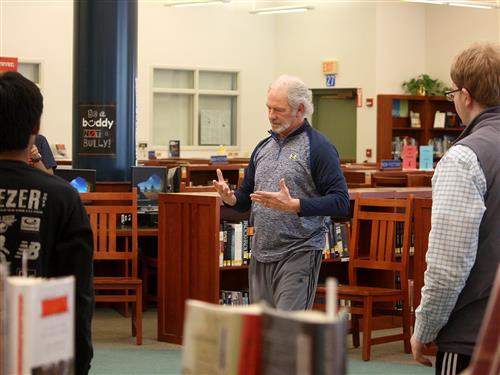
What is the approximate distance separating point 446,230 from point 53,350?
4.02 feet

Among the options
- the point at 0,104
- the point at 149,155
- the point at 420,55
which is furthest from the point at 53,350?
the point at 420,55

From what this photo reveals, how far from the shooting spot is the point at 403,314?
6.66 metres

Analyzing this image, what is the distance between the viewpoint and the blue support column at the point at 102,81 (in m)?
8.78

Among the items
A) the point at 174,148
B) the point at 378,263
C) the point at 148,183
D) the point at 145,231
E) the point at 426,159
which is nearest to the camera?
the point at 378,263

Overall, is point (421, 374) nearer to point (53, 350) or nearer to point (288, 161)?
point (288, 161)

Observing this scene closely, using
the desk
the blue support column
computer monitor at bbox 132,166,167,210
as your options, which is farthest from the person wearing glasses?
the blue support column

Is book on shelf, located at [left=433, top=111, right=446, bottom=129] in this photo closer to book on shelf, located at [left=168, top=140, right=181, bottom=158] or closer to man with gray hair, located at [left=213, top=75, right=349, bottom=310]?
book on shelf, located at [left=168, top=140, right=181, bottom=158]

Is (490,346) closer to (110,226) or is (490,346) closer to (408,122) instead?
(110,226)

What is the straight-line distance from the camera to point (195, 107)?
17578mm

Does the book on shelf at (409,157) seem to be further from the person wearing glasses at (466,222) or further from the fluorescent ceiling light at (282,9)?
the person wearing glasses at (466,222)

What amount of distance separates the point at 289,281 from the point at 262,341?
2.38 meters

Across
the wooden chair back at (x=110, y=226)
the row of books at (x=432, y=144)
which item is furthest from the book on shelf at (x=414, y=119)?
the wooden chair back at (x=110, y=226)

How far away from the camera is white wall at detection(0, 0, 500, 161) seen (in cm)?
1555

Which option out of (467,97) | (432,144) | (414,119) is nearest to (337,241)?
(467,97)
